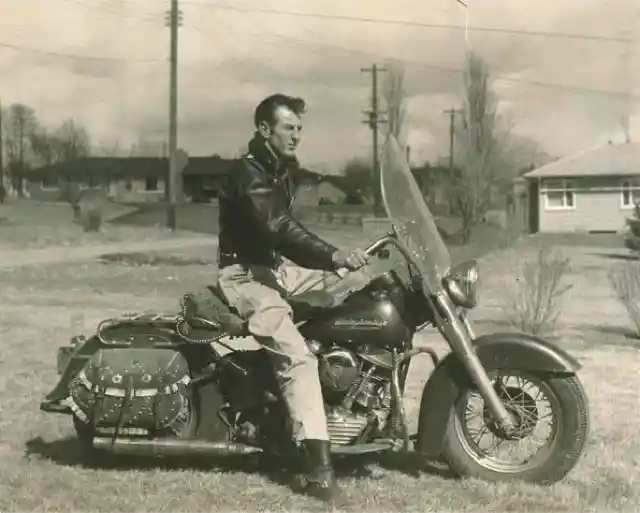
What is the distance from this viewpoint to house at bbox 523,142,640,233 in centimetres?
320

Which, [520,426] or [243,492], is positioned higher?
[520,426]

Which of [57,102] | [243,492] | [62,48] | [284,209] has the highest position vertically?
[62,48]

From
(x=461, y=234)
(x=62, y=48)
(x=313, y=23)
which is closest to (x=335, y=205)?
(x=461, y=234)

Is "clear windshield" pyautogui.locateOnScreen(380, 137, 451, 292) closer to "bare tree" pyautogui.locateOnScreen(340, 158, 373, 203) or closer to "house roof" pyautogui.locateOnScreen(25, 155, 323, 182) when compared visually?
"bare tree" pyautogui.locateOnScreen(340, 158, 373, 203)

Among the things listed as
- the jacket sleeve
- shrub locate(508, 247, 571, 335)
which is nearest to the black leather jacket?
the jacket sleeve

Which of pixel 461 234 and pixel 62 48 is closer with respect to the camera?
pixel 461 234

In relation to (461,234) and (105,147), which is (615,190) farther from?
(105,147)

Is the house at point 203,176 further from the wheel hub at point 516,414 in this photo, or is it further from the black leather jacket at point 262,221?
the wheel hub at point 516,414

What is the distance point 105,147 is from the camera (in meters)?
3.24

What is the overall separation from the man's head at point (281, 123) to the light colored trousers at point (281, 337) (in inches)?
17.2

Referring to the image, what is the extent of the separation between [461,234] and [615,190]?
2.61 ft

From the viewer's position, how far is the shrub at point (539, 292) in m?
3.29

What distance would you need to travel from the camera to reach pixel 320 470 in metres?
2.39

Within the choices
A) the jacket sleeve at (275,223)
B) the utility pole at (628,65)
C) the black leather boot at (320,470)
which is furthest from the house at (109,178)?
the utility pole at (628,65)
